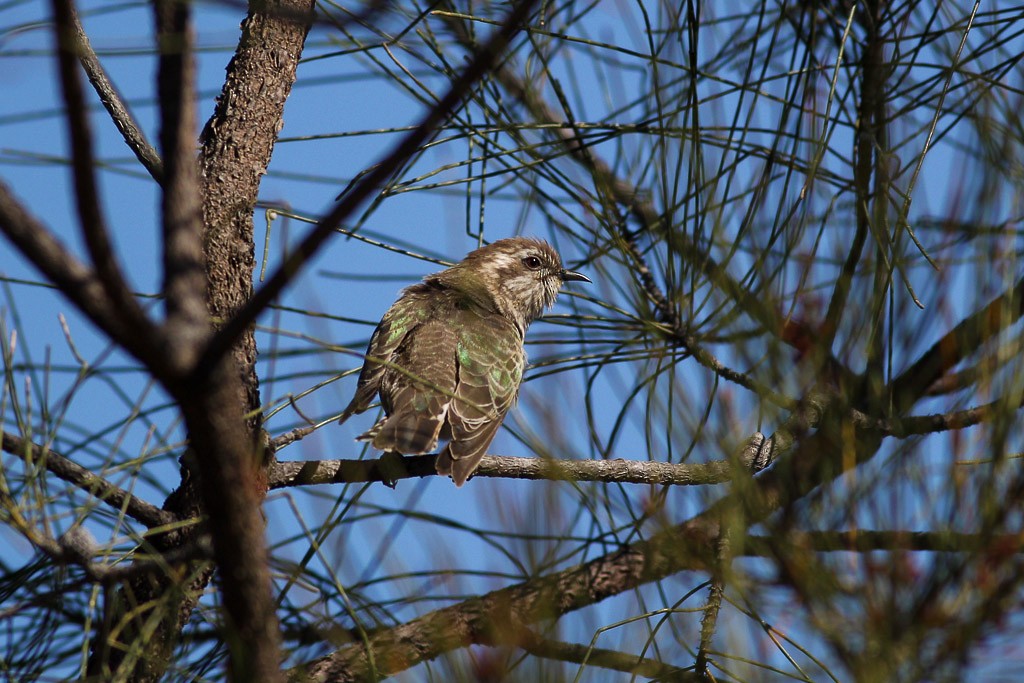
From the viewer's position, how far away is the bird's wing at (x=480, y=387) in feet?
14.6

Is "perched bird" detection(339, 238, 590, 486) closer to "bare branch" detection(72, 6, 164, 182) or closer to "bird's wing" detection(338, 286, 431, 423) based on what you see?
"bird's wing" detection(338, 286, 431, 423)

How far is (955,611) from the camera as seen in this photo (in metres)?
1.73

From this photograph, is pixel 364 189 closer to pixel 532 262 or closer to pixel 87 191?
pixel 87 191

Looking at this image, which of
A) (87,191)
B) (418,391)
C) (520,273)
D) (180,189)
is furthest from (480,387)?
(87,191)

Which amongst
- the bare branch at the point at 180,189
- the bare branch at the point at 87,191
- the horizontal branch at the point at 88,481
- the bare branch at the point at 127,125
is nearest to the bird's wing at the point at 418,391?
the horizontal branch at the point at 88,481

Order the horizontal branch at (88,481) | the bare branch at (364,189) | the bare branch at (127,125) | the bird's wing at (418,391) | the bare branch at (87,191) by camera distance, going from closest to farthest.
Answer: the bare branch at (87,191)
the bare branch at (364,189)
the horizontal branch at (88,481)
the bare branch at (127,125)
the bird's wing at (418,391)

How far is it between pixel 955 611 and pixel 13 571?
285 centimetres

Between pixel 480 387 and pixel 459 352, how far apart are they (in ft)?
0.96

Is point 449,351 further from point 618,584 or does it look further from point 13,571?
point 13,571

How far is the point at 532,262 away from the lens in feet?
23.4

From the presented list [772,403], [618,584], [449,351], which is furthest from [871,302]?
[449,351]

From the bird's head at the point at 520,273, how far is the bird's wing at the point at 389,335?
944 mm

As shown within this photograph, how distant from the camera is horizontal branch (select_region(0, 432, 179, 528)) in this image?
299 centimetres

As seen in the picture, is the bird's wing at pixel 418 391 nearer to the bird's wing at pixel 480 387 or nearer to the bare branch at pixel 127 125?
the bird's wing at pixel 480 387
